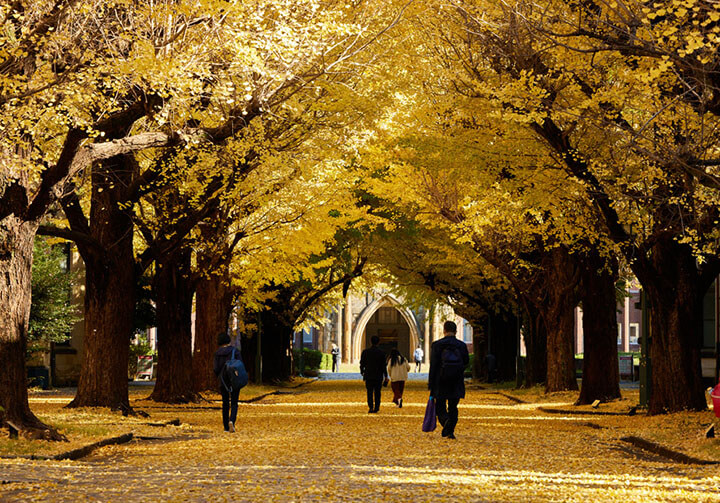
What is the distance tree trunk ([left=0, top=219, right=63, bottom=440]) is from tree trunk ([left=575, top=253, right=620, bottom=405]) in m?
14.5

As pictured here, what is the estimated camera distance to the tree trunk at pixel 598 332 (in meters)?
25.7

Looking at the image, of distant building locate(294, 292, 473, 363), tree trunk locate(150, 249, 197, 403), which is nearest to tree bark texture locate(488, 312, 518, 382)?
tree trunk locate(150, 249, 197, 403)

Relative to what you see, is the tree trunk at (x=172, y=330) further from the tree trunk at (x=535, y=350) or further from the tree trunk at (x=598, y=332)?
the tree trunk at (x=535, y=350)

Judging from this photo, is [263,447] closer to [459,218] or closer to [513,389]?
[459,218]

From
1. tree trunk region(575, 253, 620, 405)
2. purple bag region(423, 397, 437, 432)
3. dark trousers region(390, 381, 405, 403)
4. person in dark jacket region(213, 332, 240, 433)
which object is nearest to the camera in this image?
purple bag region(423, 397, 437, 432)

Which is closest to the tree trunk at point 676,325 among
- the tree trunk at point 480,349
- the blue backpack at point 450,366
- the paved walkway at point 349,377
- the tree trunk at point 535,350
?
the blue backpack at point 450,366

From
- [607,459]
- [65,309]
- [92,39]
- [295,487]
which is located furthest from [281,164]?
[65,309]

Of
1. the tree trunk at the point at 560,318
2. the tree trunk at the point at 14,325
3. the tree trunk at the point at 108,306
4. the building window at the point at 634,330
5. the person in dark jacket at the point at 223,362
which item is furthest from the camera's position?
the building window at the point at 634,330

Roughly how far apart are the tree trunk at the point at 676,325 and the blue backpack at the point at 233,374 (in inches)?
300

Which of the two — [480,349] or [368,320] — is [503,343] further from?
[368,320]

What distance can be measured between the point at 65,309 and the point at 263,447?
74.8 ft

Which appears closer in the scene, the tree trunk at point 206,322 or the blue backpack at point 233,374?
the blue backpack at point 233,374

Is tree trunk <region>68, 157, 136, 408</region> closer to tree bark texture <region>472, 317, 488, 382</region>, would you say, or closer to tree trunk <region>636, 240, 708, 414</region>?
tree trunk <region>636, 240, 708, 414</region>

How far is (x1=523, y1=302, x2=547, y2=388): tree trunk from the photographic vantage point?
117 feet
